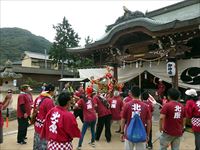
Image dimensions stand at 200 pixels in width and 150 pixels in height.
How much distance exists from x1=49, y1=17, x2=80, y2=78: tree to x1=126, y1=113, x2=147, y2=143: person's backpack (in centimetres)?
3219

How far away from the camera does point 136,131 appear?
438 cm

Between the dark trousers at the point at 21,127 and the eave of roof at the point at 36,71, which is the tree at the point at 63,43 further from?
the dark trousers at the point at 21,127

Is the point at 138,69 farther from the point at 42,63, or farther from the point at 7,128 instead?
the point at 42,63

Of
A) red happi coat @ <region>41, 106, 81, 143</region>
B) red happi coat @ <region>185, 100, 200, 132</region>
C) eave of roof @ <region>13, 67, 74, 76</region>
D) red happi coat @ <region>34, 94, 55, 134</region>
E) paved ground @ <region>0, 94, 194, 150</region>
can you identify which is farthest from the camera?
eave of roof @ <region>13, 67, 74, 76</region>

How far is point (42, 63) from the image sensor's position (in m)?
59.5

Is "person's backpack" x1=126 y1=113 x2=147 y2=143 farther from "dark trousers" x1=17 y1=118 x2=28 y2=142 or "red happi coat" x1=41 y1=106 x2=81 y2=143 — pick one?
"dark trousers" x1=17 y1=118 x2=28 y2=142

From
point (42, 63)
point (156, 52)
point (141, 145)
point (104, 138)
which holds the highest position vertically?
point (42, 63)

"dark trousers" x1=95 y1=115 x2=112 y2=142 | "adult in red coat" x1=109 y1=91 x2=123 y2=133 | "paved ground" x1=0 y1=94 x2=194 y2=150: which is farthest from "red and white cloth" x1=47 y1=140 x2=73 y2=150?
"adult in red coat" x1=109 y1=91 x2=123 y2=133

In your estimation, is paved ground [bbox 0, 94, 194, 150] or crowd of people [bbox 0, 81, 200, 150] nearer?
crowd of people [bbox 0, 81, 200, 150]

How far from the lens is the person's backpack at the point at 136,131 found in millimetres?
4340

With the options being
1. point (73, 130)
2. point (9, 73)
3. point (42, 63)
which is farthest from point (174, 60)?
point (42, 63)

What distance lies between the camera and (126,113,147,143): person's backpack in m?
4.34

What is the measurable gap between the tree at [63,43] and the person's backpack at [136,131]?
106 feet

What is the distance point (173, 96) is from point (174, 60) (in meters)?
5.44
